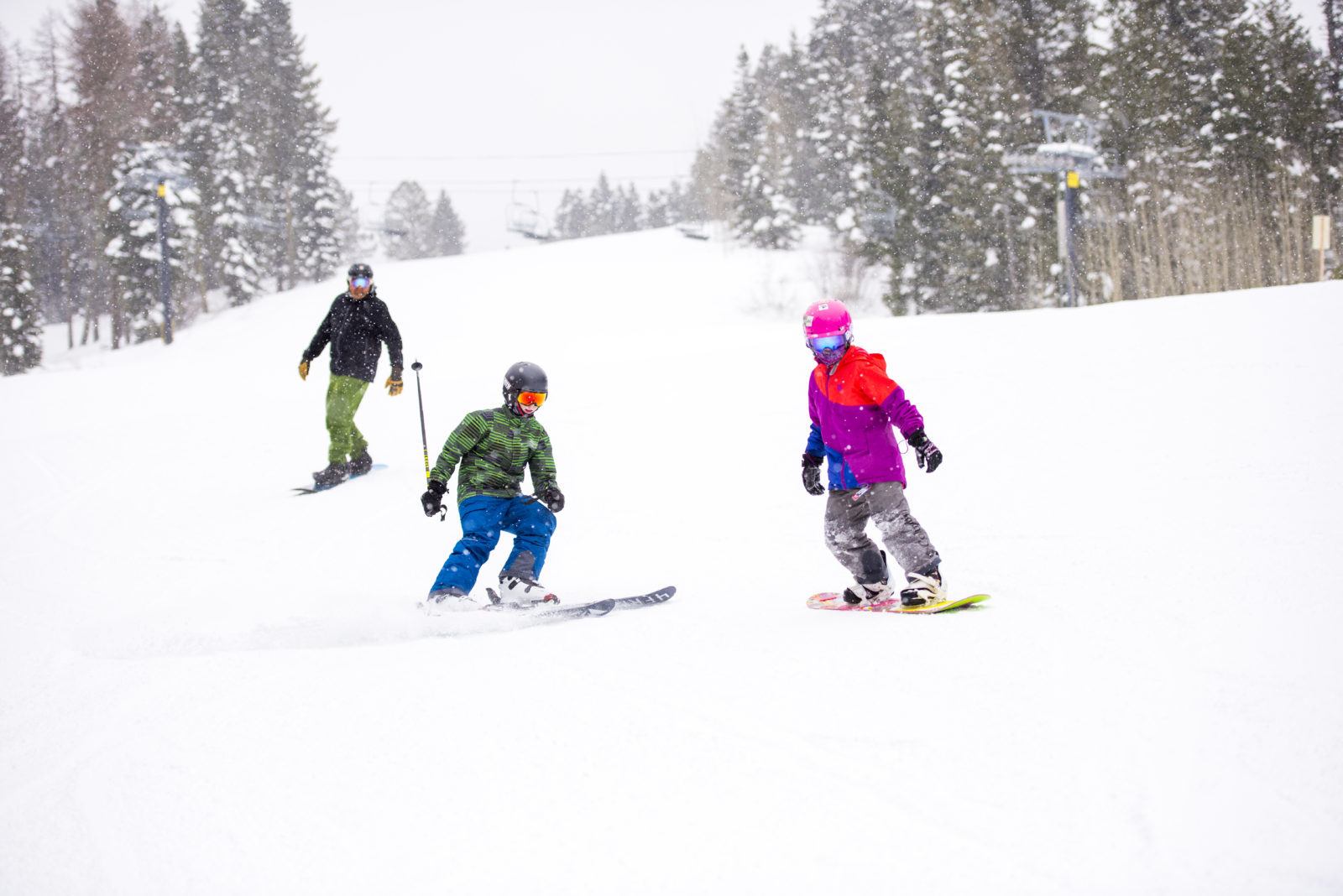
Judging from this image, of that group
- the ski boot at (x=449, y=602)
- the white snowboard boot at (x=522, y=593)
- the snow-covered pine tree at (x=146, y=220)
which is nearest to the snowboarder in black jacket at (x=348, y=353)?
the white snowboard boot at (x=522, y=593)

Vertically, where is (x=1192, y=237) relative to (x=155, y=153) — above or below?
below

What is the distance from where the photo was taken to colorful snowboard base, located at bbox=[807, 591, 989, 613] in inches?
158

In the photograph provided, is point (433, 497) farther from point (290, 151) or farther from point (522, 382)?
point (290, 151)

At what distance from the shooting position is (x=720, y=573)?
5.45 m

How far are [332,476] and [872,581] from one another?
6.30 meters

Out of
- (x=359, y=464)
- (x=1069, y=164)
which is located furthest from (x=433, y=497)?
(x=1069, y=164)

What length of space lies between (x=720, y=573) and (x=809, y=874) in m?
3.41

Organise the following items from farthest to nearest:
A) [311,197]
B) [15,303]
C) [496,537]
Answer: [311,197]
[15,303]
[496,537]

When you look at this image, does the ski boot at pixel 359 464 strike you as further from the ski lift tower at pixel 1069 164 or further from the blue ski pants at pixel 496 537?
the ski lift tower at pixel 1069 164

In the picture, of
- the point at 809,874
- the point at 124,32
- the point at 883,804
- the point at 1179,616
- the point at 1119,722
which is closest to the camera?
the point at 809,874

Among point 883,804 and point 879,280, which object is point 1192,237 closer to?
point 879,280

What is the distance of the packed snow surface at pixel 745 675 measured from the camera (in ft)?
7.04

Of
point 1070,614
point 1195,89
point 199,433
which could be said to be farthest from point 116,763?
point 1195,89

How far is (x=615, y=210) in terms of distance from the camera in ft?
305
